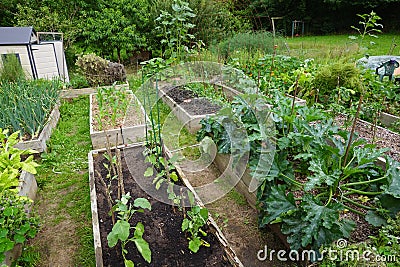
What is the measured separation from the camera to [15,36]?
17.1 ft

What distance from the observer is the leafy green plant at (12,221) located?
1718mm

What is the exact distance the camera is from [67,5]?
8422 mm

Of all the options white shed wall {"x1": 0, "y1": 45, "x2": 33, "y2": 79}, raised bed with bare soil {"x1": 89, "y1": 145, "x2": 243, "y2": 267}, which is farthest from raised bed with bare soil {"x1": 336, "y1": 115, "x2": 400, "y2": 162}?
white shed wall {"x1": 0, "y1": 45, "x2": 33, "y2": 79}

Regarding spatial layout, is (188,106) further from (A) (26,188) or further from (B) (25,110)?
(A) (26,188)

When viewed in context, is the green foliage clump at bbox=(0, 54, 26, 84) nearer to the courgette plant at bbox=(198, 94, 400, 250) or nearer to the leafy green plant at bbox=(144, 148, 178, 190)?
the leafy green plant at bbox=(144, 148, 178, 190)

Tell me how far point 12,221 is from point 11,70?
3.88 meters

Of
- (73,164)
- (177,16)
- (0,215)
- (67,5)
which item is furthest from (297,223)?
(67,5)

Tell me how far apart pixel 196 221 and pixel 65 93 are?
14.2 ft

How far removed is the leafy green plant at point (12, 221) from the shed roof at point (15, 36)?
4.18 meters

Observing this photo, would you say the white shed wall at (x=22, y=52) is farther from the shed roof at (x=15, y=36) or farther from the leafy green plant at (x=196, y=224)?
the leafy green plant at (x=196, y=224)

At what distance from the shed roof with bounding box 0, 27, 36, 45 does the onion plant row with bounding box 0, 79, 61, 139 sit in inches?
65.4

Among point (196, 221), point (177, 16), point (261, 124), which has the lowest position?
point (196, 221)

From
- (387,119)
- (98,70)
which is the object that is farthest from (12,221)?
(98,70)

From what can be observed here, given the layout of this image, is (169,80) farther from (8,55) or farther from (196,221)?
(196,221)
